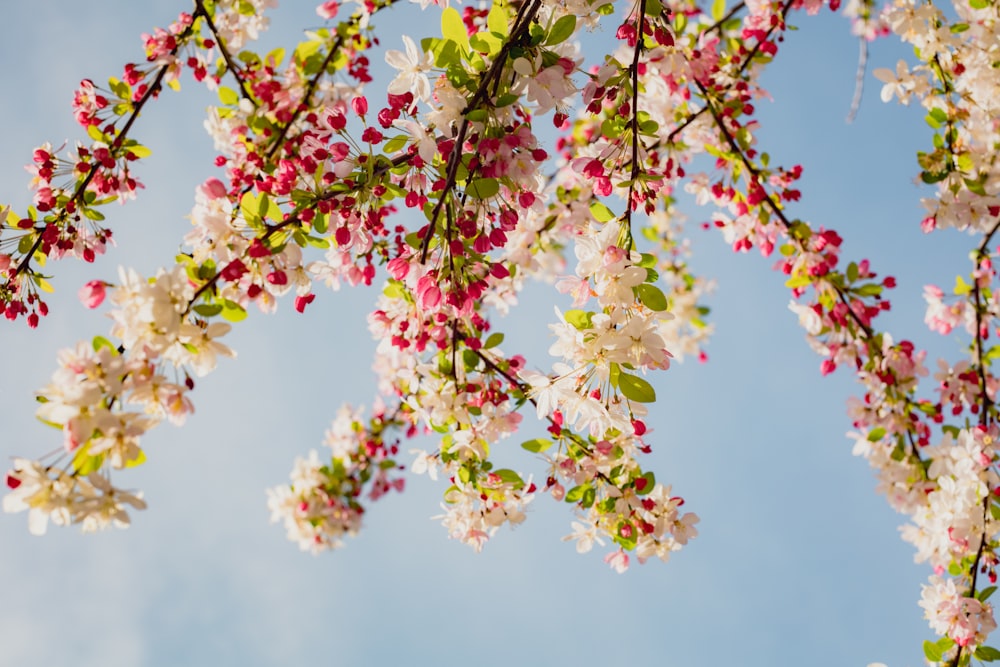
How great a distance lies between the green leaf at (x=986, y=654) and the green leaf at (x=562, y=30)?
3.20 metres

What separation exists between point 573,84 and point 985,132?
3265 millimetres

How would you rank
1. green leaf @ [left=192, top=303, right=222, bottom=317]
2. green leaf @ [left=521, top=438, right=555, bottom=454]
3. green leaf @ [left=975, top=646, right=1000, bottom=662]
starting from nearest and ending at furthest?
green leaf @ [left=192, top=303, right=222, bottom=317]
green leaf @ [left=521, top=438, right=555, bottom=454]
green leaf @ [left=975, top=646, right=1000, bottom=662]

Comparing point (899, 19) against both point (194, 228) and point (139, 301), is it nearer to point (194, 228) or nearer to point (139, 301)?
point (194, 228)

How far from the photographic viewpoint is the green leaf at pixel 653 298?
5.92ft

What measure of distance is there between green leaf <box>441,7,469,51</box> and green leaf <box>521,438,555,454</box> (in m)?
1.46

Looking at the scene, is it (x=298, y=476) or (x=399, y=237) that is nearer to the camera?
(x=399, y=237)

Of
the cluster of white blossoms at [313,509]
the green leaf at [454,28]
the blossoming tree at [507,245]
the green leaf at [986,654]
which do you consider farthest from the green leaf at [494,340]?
the cluster of white blossoms at [313,509]

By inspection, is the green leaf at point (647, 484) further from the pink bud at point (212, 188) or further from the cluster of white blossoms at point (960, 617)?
the pink bud at point (212, 188)

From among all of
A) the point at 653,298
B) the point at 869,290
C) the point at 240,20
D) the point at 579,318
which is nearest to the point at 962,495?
the point at 869,290

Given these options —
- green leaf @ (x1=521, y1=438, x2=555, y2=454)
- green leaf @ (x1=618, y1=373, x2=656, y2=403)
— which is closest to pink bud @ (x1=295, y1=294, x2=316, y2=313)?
green leaf @ (x1=521, y1=438, x2=555, y2=454)

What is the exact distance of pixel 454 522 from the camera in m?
2.69

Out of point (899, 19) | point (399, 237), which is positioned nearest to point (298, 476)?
point (399, 237)

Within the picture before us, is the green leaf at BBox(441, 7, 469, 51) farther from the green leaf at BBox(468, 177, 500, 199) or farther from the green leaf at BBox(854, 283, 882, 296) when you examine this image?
the green leaf at BBox(854, 283, 882, 296)

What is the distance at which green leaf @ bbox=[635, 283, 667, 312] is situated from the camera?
181 cm
